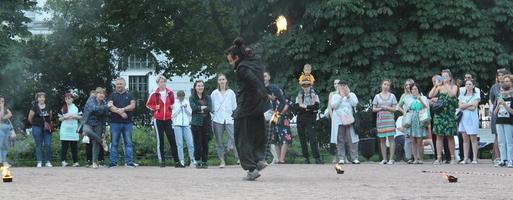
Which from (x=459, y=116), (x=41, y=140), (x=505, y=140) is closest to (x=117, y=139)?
(x=41, y=140)

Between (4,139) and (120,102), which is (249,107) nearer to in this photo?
(120,102)

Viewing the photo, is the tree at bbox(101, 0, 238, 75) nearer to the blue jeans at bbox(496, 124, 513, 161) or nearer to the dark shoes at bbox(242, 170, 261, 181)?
the blue jeans at bbox(496, 124, 513, 161)

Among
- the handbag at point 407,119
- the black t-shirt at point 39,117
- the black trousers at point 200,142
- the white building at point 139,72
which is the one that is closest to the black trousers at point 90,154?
the black t-shirt at point 39,117

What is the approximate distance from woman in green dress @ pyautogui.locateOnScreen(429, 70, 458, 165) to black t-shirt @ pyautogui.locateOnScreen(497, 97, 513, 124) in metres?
2.10

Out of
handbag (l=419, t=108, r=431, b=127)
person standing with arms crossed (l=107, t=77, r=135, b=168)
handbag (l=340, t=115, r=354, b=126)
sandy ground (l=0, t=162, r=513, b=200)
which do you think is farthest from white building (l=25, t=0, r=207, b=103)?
sandy ground (l=0, t=162, r=513, b=200)

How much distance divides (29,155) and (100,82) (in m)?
20.0

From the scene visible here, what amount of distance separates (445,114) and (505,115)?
2.38m

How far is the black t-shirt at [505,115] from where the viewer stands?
2033 cm

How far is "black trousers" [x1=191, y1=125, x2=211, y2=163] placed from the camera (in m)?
21.8

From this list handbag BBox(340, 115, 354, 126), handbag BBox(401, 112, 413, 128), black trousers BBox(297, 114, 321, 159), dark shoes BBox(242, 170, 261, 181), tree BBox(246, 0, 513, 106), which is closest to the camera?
dark shoes BBox(242, 170, 261, 181)

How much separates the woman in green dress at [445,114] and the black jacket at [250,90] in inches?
314

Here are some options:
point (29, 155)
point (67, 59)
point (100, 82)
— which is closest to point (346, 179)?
point (29, 155)

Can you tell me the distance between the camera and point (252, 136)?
51.4 ft

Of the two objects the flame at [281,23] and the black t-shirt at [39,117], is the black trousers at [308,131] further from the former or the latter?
the black t-shirt at [39,117]
